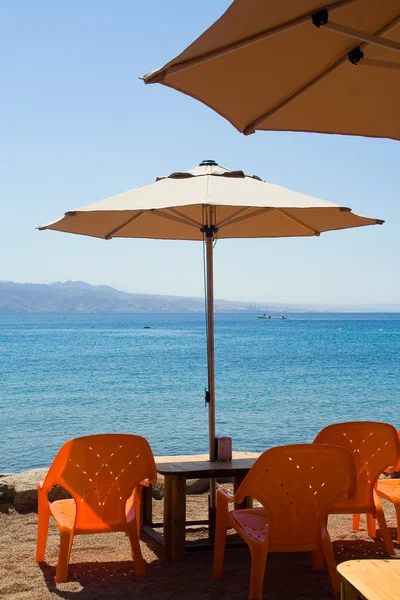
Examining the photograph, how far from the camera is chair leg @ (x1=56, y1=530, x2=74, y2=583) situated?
4031 mm

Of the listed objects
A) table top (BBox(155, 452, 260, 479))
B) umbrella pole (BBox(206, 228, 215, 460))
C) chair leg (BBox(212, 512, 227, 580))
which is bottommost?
chair leg (BBox(212, 512, 227, 580))

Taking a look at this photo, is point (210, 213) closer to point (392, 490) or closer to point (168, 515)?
point (168, 515)

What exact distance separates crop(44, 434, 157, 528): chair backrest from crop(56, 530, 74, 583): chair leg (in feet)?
0.29

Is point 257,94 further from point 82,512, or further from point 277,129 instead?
point 82,512

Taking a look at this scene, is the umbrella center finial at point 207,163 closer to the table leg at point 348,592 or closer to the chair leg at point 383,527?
the chair leg at point 383,527

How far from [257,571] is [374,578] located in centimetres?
149

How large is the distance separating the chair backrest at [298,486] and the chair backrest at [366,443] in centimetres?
69

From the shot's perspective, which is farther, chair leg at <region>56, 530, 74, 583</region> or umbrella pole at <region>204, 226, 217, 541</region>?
umbrella pole at <region>204, 226, 217, 541</region>

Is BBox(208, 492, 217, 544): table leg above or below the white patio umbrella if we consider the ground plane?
below

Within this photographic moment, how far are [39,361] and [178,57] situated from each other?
38.5 m

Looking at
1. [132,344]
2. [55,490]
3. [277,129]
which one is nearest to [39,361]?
[132,344]

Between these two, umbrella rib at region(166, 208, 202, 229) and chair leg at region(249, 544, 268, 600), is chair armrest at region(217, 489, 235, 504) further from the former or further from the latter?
umbrella rib at region(166, 208, 202, 229)

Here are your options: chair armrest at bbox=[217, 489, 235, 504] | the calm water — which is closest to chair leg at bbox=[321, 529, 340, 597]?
chair armrest at bbox=[217, 489, 235, 504]

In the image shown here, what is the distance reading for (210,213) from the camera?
5.34m
